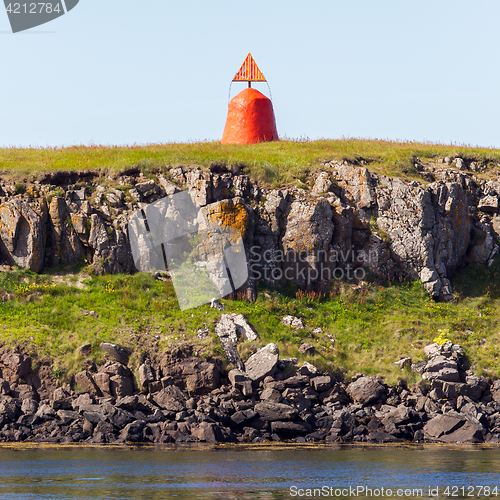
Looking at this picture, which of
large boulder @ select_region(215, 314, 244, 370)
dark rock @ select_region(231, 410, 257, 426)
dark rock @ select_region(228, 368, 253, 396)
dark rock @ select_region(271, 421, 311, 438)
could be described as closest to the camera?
dark rock @ select_region(271, 421, 311, 438)

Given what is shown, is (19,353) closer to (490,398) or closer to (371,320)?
(371,320)

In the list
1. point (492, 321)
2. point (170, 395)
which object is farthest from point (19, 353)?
point (492, 321)

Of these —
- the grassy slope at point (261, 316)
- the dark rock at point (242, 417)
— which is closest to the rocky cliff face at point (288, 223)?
the grassy slope at point (261, 316)

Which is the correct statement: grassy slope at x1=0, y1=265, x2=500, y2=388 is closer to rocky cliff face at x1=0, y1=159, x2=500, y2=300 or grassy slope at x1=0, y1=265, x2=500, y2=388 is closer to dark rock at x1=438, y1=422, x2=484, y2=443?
rocky cliff face at x1=0, y1=159, x2=500, y2=300

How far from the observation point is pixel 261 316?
28609 mm

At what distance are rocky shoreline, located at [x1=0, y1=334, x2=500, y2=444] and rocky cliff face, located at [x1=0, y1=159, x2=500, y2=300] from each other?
21.5 feet

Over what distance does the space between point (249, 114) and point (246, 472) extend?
2900cm

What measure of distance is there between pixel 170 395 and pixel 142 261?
31.4ft

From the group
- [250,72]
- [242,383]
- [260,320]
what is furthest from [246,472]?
[250,72]

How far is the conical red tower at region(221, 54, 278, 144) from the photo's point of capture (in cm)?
A: 4091

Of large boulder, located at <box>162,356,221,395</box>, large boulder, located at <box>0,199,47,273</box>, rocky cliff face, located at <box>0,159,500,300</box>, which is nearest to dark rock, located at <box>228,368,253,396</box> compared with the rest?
large boulder, located at <box>162,356,221,395</box>

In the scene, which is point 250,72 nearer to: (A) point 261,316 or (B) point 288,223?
(B) point 288,223

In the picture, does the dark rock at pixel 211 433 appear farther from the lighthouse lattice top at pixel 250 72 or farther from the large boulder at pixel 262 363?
the lighthouse lattice top at pixel 250 72

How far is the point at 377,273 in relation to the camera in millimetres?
31875
